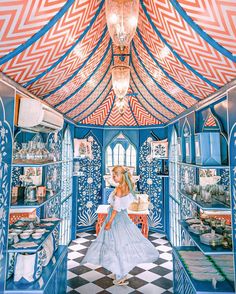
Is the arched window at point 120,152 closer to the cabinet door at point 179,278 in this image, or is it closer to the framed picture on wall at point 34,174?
the framed picture on wall at point 34,174

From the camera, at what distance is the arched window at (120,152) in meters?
7.46

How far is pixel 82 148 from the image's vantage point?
643 cm

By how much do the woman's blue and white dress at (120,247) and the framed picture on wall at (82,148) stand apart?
7.20ft

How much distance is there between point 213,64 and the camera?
249cm

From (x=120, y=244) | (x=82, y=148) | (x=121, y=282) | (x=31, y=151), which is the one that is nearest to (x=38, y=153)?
(x=31, y=151)

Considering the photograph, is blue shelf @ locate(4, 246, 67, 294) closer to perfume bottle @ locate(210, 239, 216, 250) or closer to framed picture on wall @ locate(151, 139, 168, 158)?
perfume bottle @ locate(210, 239, 216, 250)

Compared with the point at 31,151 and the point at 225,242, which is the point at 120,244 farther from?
the point at 31,151

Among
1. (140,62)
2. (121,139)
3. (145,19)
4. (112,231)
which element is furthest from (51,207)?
(121,139)

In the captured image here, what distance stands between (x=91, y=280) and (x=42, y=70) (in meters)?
3.60

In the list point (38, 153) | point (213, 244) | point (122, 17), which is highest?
point (122, 17)

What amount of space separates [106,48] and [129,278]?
399 cm

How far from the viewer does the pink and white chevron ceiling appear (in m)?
1.95

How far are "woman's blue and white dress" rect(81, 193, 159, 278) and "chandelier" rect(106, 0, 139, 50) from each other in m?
3.17

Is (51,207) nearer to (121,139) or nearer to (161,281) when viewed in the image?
(161,281)
